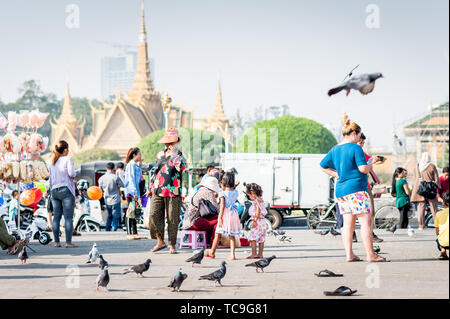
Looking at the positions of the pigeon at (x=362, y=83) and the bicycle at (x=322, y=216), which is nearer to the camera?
the pigeon at (x=362, y=83)

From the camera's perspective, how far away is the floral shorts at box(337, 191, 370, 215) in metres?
7.98

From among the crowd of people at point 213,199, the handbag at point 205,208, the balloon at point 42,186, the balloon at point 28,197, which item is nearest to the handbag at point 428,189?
the crowd of people at point 213,199

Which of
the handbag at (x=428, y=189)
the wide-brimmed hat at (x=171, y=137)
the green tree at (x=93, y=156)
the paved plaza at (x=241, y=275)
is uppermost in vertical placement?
the wide-brimmed hat at (x=171, y=137)

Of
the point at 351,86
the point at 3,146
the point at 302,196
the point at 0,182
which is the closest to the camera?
the point at 351,86

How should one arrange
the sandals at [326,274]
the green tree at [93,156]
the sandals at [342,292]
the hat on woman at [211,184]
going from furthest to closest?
the green tree at [93,156] < the hat on woman at [211,184] < the sandals at [326,274] < the sandals at [342,292]

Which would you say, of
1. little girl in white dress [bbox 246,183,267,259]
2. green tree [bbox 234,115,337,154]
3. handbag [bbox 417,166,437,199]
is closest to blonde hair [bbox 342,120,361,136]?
little girl in white dress [bbox 246,183,267,259]

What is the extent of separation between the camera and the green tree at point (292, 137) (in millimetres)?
59312

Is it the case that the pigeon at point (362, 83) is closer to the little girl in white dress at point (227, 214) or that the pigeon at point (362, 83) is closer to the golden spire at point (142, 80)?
the little girl in white dress at point (227, 214)

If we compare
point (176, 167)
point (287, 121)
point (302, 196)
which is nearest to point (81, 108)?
point (287, 121)

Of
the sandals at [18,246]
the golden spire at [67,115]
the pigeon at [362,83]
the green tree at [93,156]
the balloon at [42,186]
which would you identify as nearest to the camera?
the pigeon at [362,83]

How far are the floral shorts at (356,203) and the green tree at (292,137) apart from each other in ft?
167
